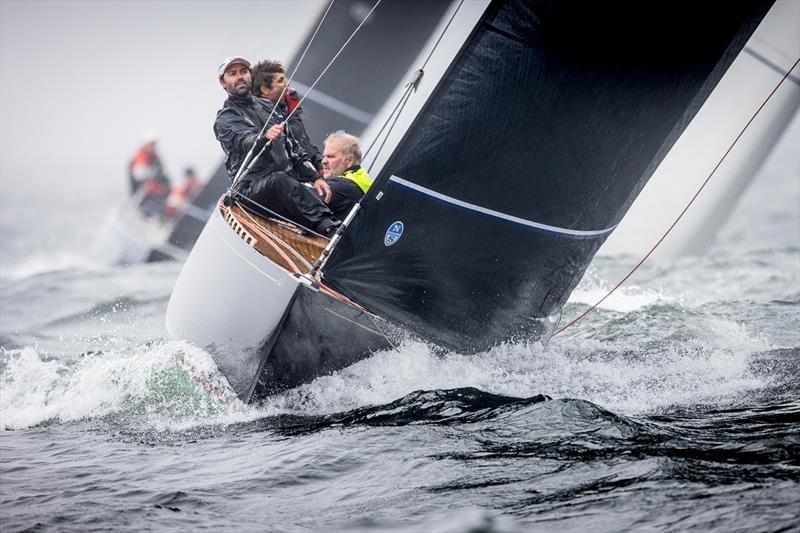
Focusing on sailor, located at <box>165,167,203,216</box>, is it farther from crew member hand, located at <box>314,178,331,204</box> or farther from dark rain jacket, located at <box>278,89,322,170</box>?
crew member hand, located at <box>314,178,331,204</box>

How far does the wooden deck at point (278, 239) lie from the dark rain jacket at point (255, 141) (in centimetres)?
28

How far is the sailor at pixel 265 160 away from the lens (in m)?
4.99

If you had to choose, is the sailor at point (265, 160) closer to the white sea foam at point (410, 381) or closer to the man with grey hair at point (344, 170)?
the man with grey hair at point (344, 170)

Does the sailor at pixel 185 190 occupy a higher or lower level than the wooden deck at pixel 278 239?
lower

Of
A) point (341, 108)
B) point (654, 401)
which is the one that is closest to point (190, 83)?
point (341, 108)

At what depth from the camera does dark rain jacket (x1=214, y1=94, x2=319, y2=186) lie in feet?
16.3

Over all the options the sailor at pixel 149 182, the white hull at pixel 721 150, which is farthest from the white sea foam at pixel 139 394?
the sailor at pixel 149 182

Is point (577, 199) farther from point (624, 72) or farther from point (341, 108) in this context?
point (341, 108)

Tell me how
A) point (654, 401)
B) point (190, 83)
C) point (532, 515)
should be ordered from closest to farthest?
1. point (532, 515)
2. point (654, 401)
3. point (190, 83)

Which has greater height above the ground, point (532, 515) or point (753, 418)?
point (753, 418)

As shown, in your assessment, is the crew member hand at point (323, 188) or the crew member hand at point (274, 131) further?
the crew member hand at point (323, 188)

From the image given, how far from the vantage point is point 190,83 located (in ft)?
109

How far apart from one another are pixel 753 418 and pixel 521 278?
1.50 metres

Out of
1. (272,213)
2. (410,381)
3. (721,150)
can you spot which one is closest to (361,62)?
(721,150)
